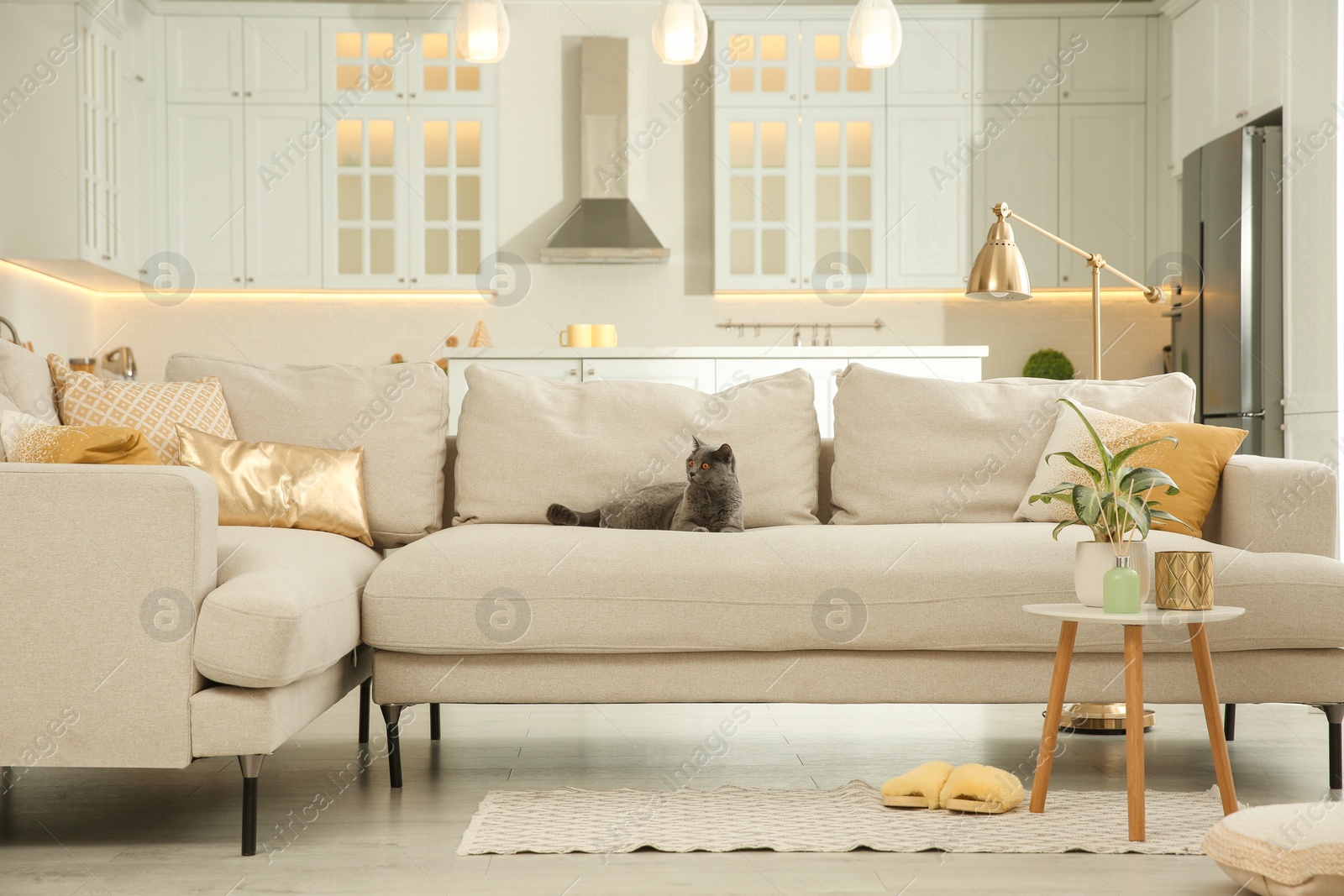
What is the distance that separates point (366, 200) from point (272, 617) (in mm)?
4495

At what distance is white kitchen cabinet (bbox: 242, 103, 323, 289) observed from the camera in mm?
6055

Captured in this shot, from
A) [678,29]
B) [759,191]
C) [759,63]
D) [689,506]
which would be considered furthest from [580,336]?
[689,506]

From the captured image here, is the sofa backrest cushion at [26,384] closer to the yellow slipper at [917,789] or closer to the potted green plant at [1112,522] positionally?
the yellow slipper at [917,789]

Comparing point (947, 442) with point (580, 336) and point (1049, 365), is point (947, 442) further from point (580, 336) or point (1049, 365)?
point (1049, 365)

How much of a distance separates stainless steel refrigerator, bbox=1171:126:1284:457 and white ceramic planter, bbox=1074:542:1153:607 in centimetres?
314

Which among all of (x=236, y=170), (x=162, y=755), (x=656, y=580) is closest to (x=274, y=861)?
(x=162, y=755)

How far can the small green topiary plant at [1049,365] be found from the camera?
20.2ft

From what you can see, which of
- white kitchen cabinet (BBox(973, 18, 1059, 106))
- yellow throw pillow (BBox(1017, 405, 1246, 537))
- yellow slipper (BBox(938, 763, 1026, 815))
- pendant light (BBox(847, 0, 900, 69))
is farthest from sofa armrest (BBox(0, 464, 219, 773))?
white kitchen cabinet (BBox(973, 18, 1059, 106))

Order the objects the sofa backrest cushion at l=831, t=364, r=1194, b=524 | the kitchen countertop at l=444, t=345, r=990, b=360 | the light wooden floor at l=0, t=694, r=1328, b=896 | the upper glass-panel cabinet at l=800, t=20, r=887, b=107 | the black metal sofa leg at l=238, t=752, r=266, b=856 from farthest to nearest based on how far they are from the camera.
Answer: the upper glass-panel cabinet at l=800, t=20, r=887, b=107 < the kitchen countertop at l=444, t=345, r=990, b=360 < the sofa backrest cushion at l=831, t=364, r=1194, b=524 < the black metal sofa leg at l=238, t=752, r=266, b=856 < the light wooden floor at l=0, t=694, r=1328, b=896

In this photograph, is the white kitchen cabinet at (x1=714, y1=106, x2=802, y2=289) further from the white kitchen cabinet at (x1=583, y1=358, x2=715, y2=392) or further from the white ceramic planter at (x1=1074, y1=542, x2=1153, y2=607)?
the white ceramic planter at (x1=1074, y1=542, x2=1153, y2=607)

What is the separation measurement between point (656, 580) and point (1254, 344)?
357 centimetres

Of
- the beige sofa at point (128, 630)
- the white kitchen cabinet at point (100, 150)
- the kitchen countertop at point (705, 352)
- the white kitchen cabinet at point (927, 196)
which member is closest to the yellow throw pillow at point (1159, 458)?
the beige sofa at point (128, 630)

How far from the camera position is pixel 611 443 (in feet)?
10.1

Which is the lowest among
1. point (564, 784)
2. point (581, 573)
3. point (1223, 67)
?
point (564, 784)
